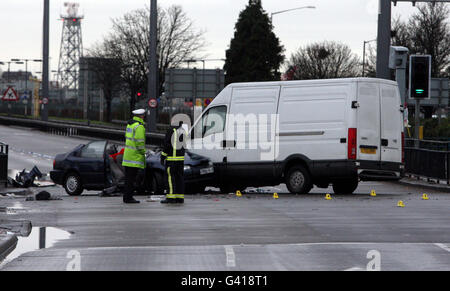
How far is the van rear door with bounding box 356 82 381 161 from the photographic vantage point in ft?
65.4

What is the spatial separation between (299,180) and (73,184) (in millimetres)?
5631

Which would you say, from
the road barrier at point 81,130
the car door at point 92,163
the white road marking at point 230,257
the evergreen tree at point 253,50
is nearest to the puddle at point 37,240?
the white road marking at point 230,257

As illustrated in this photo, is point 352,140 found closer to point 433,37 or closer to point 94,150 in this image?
point 94,150

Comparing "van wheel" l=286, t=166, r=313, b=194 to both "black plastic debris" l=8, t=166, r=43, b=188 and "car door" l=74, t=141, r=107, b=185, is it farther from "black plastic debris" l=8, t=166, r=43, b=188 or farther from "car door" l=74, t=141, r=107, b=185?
"black plastic debris" l=8, t=166, r=43, b=188

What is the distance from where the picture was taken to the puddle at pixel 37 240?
1109cm

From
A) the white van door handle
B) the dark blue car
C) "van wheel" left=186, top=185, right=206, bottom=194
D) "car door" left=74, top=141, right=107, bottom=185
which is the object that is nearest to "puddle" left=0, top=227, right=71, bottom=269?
the dark blue car

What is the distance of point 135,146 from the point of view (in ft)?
60.2

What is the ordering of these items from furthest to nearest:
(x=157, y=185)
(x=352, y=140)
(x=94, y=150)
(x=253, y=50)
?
1. (x=253, y=50)
2. (x=94, y=150)
3. (x=157, y=185)
4. (x=352, y=140)

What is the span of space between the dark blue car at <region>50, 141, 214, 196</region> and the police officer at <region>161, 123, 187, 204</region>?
91.0 inches

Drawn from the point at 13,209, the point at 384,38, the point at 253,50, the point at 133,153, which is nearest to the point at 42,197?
the point at 133,153

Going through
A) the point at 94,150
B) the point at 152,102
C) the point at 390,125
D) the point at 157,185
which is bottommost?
the point at 157,185

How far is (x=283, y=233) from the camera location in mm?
12891
